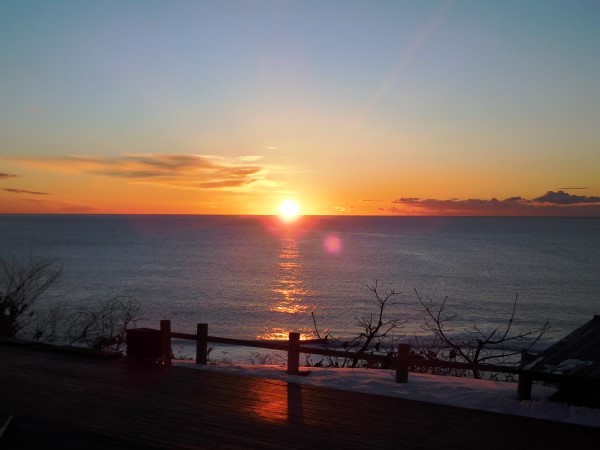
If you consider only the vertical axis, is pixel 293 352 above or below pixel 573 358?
below

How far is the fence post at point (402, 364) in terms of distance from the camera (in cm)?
918

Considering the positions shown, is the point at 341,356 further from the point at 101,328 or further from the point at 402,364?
the point at 101,328

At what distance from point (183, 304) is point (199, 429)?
38759 millimetres

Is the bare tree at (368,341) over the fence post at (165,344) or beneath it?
beneath

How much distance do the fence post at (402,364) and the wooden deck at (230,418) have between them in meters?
0.99

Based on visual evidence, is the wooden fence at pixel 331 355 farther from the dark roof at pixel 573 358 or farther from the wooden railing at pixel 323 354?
the dark roof at pixel 573 358

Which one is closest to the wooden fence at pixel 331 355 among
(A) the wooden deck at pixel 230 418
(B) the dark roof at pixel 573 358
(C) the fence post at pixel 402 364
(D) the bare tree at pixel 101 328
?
(C) the fence post at pixel 402 364

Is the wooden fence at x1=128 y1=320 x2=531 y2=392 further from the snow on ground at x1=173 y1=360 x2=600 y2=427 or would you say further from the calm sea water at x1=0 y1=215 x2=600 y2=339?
the calm sea water at x1=0 y1=215 x2=600 y2=339

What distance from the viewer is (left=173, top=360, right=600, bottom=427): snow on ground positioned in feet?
25.5

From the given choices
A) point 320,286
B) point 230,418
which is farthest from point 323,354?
point 320,286

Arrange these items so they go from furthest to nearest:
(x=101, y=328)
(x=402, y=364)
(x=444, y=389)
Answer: (x=101, y=328), (x=402, y=364), (x=444, y=389)

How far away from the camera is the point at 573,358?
864 cm

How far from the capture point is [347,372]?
33.0 feet

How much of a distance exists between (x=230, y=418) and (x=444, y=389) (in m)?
3.62
